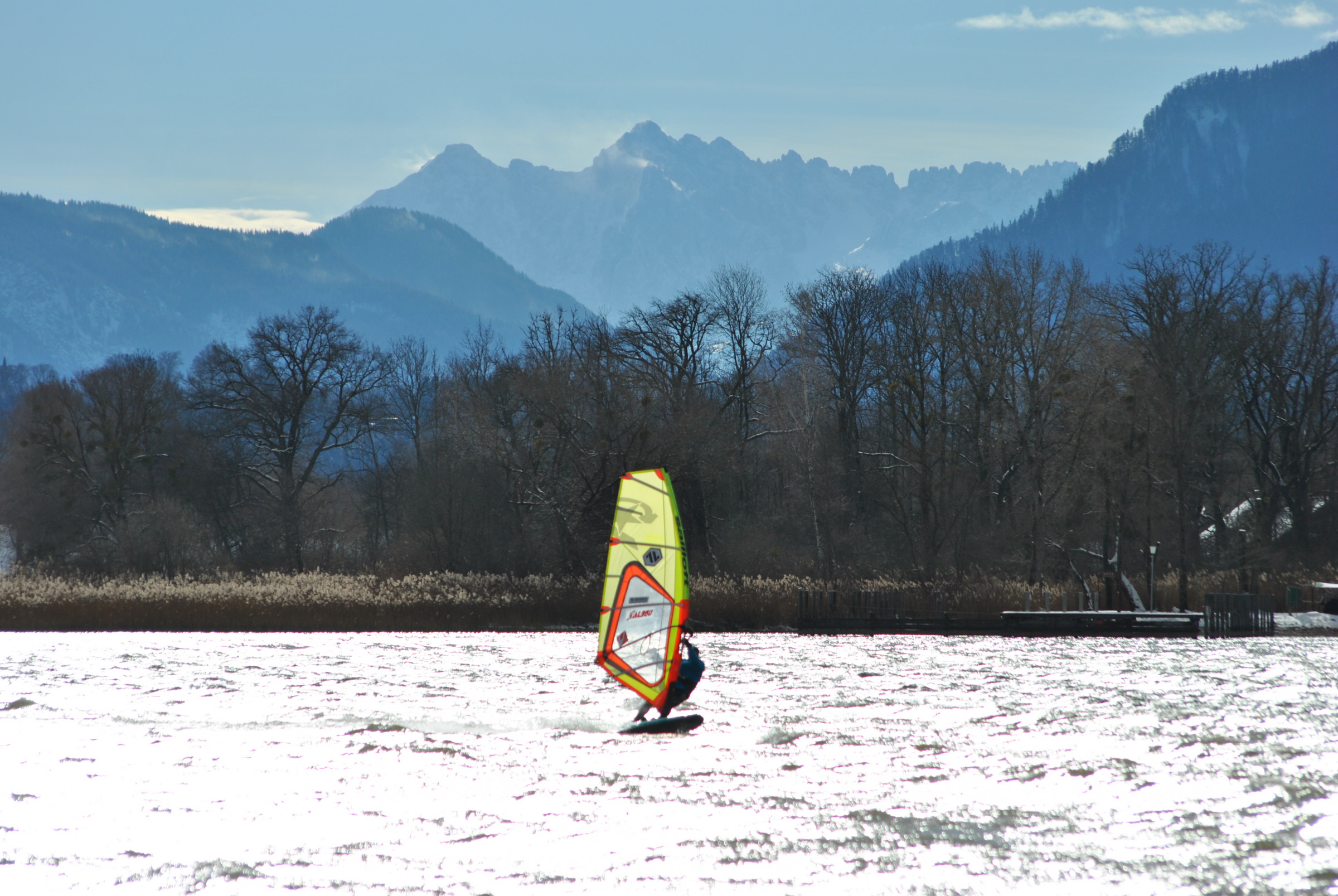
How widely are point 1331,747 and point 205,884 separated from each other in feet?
30.7

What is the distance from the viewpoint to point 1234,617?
21.7m

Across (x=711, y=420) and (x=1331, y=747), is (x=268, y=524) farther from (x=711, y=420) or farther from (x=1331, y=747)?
(x=1331, y=747)

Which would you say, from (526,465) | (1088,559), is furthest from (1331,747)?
(526,465)

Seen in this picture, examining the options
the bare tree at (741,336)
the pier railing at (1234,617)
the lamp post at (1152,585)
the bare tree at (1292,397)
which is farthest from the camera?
the bare tree at (741,336)

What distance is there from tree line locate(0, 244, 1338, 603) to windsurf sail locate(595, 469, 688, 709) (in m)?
18.4

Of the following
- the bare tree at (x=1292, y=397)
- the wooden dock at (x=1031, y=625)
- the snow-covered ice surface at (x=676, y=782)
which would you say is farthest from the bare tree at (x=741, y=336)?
the snow-covered ice surface at (x=676, y=782)

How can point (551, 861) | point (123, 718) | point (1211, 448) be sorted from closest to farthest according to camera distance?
point (551, 861)
point (123, 718)
point (1211, 448)

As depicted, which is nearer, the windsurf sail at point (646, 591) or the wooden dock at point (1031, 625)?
the windsurf sail at point (646, 591)

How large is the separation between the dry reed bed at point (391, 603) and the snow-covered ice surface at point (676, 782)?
26.0ft

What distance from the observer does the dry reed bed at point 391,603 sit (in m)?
23.1

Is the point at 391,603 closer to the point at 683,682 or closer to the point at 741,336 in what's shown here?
the point at 683,682

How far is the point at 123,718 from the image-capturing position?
37.4ft

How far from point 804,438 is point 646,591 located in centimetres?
2544

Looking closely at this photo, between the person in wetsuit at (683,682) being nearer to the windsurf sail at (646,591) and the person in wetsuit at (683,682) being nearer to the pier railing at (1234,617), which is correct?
the windsurf sail at (646,591)
